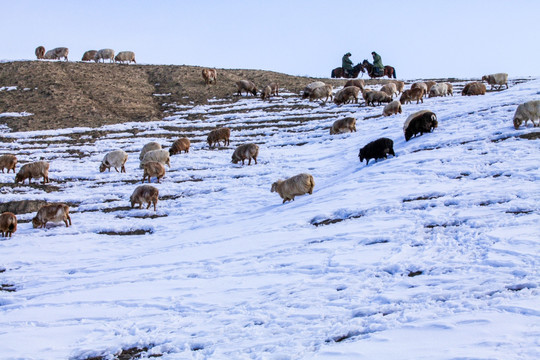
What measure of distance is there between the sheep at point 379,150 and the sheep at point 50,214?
10.7 m

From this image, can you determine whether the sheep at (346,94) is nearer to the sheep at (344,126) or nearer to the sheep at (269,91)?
the sheep at (269,91)

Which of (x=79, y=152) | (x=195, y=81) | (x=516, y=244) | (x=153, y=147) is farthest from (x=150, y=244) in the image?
(x=195, y=81)

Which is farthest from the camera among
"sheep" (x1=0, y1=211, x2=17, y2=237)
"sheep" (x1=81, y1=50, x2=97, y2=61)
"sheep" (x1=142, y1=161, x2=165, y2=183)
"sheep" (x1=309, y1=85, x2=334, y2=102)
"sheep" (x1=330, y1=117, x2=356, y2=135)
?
"sheep" (x1=81, y1=50, x2=97, y2=61)

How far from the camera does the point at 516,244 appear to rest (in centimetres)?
770

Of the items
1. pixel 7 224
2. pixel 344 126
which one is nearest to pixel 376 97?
pixel 344 126

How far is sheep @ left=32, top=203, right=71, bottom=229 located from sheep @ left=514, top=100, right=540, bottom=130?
15711mm

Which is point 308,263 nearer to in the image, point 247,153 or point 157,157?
point 247,153

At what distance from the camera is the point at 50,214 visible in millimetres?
15602

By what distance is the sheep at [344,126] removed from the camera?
2577cm

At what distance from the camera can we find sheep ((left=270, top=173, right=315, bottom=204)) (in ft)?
49.5

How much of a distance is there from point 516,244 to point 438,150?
29.7ft

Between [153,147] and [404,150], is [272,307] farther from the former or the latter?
[153,147]

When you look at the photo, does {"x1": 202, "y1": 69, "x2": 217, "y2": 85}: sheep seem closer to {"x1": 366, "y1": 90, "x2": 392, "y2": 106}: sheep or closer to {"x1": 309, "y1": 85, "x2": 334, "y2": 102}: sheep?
{"x1": 309, "y1": 85, "x2": 334, "y2": 102}: sheep

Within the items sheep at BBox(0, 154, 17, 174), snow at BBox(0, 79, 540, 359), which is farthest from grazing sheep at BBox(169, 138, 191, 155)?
sheep at BBox(0, 154, 17, 174)
